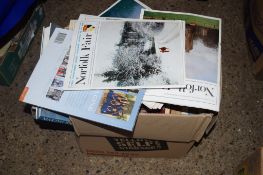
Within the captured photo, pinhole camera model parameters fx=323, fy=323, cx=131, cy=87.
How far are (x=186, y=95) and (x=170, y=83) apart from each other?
0.16 feet

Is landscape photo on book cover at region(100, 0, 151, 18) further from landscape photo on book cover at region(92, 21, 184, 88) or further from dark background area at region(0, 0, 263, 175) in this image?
dark background area at region(0, 0, 263, 175)

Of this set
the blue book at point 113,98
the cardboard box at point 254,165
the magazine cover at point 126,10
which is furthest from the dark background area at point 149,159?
the magazine cover at point 126,10

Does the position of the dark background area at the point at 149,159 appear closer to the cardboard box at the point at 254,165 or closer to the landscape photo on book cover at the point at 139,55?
the cardboard box at the point at 254,165

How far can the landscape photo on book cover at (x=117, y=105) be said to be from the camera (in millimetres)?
756

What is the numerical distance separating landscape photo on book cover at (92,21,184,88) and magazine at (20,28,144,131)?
0.03 m

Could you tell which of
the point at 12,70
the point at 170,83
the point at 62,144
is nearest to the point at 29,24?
the point at 12,70

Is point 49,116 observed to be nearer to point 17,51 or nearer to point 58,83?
point 58,83

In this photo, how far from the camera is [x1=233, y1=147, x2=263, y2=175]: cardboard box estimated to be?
30.8 inches

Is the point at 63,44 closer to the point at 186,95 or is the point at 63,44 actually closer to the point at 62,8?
the point at 186,95

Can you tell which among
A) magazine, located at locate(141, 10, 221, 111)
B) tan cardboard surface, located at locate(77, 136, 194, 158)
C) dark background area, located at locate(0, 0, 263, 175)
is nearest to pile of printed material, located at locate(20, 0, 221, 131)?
magazine, located at locate(141, 10, 221, 111)

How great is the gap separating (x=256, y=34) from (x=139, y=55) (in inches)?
22.8

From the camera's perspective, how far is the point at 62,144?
112 centimetres

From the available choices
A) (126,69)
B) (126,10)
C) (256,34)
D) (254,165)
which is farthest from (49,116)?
(256,34)

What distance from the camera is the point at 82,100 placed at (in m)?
0.77
